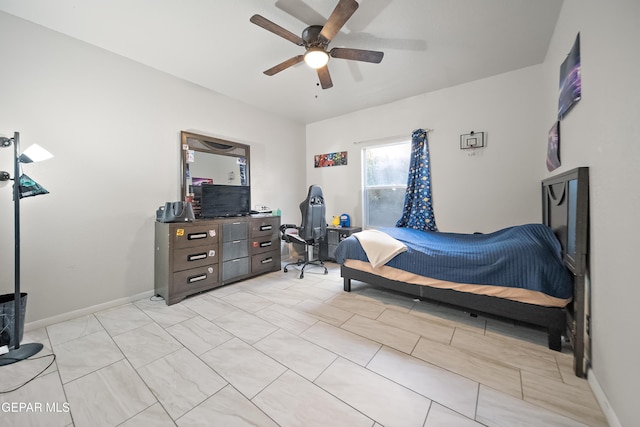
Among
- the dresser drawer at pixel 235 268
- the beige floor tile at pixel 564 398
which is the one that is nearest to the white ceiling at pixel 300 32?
the dresser drawer at pixel 235 268

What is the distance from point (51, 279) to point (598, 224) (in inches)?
165

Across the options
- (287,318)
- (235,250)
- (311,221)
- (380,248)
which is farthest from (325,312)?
(235,250)

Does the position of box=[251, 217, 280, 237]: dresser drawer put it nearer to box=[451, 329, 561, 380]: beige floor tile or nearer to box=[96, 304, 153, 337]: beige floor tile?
box=[96, 304, 153, 337]: beige floor tile

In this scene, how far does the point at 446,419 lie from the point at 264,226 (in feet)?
Answer: 9.36

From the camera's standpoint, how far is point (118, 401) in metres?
1.29

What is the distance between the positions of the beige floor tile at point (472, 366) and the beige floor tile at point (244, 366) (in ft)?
3.36

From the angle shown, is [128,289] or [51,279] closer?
[51,279]

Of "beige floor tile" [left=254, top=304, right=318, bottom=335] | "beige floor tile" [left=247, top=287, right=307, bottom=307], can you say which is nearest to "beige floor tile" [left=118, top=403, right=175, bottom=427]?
"beige floor tile" [left=254, top=304, right=318, bottom=335]

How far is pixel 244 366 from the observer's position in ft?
5.10

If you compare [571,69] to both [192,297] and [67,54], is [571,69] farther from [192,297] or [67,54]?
[67,54]

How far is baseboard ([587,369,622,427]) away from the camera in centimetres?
109

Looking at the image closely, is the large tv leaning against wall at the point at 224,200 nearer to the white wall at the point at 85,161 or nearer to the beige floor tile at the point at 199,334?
the white wall at the point at 85,161

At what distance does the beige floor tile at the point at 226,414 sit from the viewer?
1150 mm

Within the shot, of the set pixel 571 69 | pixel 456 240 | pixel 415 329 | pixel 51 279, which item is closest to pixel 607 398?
pixel 415 329
